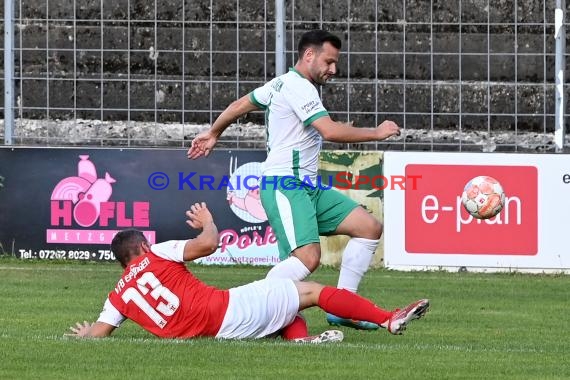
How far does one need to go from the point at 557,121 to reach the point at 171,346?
941 centimetres

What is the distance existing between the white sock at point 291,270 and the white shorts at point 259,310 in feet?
1.59

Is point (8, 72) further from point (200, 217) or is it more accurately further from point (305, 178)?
point (200, 217)

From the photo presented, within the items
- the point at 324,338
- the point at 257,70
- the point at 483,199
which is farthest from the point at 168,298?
the point at 257,70

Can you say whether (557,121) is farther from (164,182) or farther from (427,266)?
(164,182)

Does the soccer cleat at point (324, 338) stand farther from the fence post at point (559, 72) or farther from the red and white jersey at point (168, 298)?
the fence post at point (559, 72)

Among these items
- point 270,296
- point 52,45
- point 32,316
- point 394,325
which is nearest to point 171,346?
point 270,296

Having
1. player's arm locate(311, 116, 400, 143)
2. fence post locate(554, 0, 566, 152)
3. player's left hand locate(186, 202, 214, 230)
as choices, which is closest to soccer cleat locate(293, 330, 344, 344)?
player's left hand locate(186, 202, 214, 230)

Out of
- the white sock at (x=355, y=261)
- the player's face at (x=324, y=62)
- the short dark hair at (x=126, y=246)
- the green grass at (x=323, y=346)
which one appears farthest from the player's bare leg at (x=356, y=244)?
the short dark hair at (x=126, y=246)

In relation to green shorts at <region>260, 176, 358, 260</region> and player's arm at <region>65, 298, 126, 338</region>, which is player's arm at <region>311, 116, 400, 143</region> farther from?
player's arm at <region>65, 298, 126, 338</region>

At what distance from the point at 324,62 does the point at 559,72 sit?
7.45 meters

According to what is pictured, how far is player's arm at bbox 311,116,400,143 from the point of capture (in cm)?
915

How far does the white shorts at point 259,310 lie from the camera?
875 centimetres

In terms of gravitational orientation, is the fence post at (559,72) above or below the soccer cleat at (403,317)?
above

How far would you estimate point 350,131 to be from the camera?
9445 mm
